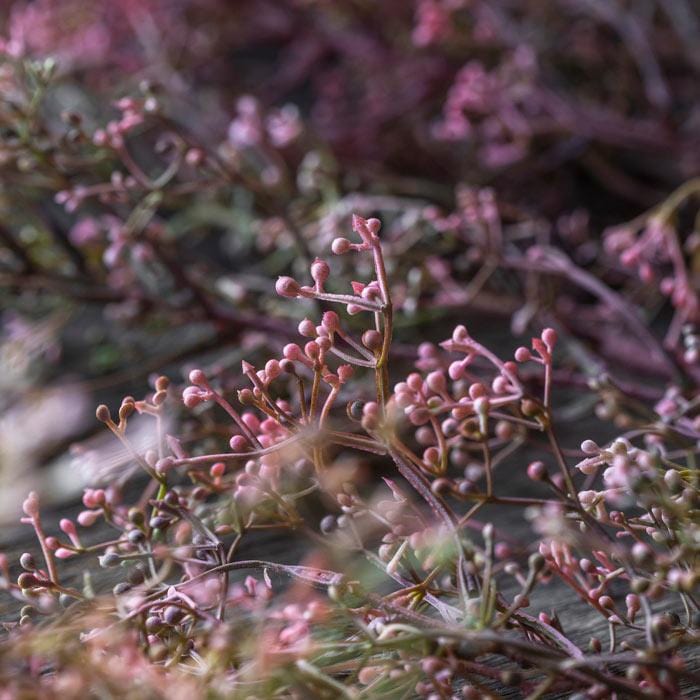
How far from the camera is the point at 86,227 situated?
2.11ft

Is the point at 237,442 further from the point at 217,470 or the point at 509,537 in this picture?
the point at 509,537

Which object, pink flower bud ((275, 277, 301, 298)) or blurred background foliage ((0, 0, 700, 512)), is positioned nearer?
pink flower bud ((275, 277, 301, 298))

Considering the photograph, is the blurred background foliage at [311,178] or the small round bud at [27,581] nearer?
the small round bud at [27,581]

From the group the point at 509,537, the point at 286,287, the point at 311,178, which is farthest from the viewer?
the point at 311,178

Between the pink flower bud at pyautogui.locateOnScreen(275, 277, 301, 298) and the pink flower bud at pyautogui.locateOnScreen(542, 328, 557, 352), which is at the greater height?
the pink flower bud at pyautogui.locateOnScreen(275, 277, 301, 298)

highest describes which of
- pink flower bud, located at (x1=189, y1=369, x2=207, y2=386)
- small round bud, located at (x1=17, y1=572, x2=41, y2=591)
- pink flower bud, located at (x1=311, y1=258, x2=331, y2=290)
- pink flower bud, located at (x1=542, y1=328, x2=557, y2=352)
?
pink flower bud, located at (x1=311, y1=258, x2=331, y2=290)

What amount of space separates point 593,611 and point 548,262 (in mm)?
241

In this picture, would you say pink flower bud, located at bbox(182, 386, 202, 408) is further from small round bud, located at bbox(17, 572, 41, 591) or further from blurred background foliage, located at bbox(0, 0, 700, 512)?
blurred background foliage, located at bbox(0, 0, 700, 512)

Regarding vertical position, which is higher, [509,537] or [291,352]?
[291,352]

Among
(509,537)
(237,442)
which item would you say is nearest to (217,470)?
(237,442)

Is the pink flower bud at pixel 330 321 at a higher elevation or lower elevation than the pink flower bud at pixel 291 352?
higher

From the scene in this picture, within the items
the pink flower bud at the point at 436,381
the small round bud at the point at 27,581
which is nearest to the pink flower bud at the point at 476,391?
the pink flower bud at the point at 436,381

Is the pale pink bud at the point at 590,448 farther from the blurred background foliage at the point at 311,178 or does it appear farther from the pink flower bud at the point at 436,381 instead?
the blurred background foliage at the point at 311,178

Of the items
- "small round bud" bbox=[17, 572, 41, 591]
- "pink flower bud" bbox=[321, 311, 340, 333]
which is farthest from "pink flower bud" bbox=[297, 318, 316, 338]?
"small round bud" bbox=[17, 572, 41, 591]
